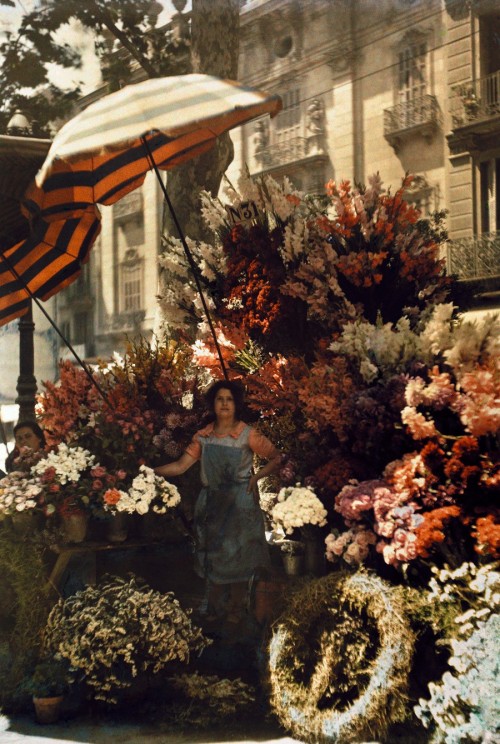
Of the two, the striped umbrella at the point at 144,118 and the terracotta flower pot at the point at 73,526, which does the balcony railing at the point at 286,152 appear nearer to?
the striped umbrella at the point at 144,118

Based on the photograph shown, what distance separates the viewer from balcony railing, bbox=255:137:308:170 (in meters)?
8.54

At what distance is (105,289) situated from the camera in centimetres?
1700

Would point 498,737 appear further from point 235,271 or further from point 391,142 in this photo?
point 391,142

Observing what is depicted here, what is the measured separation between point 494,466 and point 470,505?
0.25 metres

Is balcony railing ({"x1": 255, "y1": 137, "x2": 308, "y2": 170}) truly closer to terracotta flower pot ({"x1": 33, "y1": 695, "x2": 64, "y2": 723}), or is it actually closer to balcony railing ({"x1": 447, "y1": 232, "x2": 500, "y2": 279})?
balcony railing ({"x1": 447, "y1": 232, "x2": 500, "y2": 279})

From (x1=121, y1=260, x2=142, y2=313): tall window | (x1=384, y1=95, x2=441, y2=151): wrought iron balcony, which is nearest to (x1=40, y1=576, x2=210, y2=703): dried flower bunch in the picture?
(x1=384, y1=95, x2=441, y2=151): wrought iron balcony

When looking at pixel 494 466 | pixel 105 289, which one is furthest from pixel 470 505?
pixel 105 289

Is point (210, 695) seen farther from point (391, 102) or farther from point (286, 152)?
point (391, 102)

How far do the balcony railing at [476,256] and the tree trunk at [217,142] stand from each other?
Answer: 2849 millimetres

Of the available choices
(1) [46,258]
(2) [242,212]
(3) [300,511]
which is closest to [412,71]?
(2) [242,212]

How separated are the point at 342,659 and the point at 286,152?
5.54m

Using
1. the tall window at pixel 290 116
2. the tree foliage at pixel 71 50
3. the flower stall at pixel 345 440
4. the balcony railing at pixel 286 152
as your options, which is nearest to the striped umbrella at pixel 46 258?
the flower stall at pixel 345 440

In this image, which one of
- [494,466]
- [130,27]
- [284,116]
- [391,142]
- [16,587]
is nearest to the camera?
[494,466]

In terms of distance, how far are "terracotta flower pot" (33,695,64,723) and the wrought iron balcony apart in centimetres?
534
